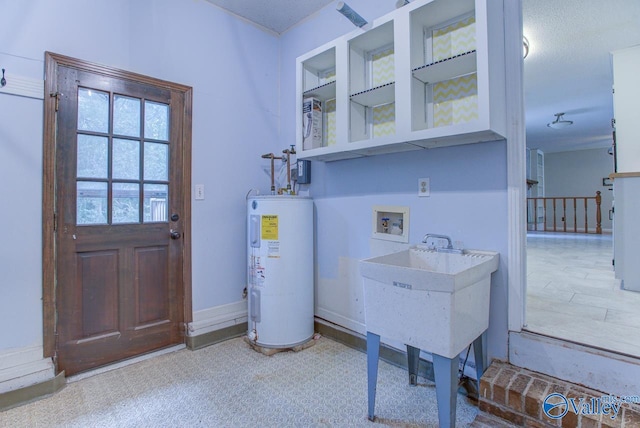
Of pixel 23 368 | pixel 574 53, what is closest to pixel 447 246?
pixel 23 368

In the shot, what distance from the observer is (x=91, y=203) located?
2.07 metres

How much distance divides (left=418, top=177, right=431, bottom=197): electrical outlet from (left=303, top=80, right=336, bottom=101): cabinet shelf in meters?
0.94

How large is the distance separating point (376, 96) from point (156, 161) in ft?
5.46

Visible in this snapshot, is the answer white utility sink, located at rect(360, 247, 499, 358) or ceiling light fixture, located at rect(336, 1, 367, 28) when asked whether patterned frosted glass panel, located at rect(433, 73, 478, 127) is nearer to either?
ceiling light fixture, located at rect(336, 1, 367, 28)

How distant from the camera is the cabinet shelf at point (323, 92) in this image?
231 centimetres

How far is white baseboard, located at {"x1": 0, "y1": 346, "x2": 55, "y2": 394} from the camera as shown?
1.73 metres

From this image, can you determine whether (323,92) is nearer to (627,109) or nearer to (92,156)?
(92,156)

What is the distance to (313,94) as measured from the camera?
2457 millimetres

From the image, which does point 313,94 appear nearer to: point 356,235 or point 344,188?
point 344,188

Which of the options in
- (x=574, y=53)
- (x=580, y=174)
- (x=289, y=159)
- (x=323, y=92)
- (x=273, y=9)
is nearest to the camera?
(x=323, y=92)

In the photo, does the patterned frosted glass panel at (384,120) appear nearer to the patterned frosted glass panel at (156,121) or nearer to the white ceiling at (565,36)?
the white ceiling at (565,36)

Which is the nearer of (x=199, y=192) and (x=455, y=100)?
(x=455, y=100)

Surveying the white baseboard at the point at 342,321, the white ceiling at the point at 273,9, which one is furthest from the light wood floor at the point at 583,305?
the white ceiling at the point at 273,9

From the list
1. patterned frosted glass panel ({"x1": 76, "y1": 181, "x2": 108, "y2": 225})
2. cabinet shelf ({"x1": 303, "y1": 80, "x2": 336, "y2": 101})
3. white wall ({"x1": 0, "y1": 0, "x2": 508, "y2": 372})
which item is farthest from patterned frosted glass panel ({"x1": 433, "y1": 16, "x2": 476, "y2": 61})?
patterned frosted glass panel ({"x1": 76, "y1": 181, "x2": 108, "y2": 225})
